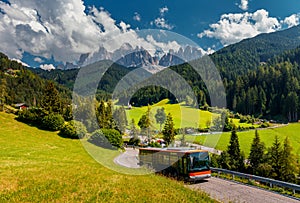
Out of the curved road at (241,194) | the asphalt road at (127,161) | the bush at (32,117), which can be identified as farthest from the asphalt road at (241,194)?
the bush at (32,117)

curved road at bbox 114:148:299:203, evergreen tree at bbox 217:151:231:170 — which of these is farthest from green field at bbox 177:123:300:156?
curved road at bbox 114:148:299:203

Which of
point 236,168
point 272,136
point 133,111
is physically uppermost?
point 133,111

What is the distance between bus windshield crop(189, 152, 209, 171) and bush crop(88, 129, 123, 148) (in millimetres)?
42574

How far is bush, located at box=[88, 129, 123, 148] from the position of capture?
211ft

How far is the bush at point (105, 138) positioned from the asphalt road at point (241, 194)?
45.1 metres

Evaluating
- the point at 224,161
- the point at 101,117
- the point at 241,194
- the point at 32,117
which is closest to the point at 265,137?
the point at 224,161

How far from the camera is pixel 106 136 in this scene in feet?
226

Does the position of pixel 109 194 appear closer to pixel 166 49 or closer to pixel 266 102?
pixel 166 49

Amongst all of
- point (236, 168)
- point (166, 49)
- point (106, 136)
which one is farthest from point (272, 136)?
point (166, 49)

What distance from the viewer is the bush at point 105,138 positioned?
211 feet

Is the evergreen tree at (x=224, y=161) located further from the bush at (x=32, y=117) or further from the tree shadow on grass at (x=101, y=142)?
the bush at (x=32, y=117)

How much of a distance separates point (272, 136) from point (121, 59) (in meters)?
99.4

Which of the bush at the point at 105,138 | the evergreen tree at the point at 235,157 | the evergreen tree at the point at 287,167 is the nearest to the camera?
the evergreen tree at the point at 287,167

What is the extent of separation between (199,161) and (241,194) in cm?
655
